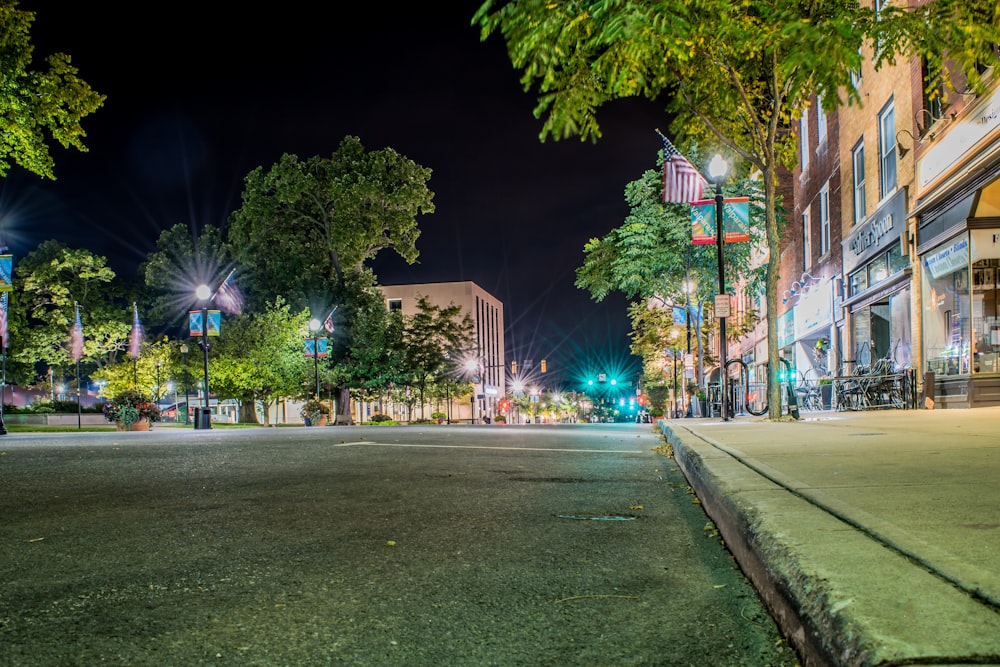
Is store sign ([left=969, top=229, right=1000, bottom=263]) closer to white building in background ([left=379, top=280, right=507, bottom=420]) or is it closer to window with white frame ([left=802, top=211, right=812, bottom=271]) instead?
window with white frame ([left=802, top=211, right=812, bottom=271])

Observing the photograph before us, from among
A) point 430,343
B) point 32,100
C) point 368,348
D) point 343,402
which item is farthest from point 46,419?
point 32,100

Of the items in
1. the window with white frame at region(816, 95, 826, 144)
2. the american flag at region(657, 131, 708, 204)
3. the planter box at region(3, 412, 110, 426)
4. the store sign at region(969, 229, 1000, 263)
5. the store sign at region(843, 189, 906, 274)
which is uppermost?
the window with white frame at region(816, 95, 826, 144)

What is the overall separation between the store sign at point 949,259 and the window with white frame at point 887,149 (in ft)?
11.2

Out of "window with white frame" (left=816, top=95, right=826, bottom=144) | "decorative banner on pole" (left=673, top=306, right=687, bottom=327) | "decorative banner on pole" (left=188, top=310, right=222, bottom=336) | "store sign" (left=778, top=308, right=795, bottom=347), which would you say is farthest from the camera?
"store sign" (left=778, top=308, right=795, bottom=347)

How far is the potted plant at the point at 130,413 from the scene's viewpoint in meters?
28.2

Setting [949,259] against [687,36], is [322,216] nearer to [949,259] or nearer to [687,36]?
[949,259]

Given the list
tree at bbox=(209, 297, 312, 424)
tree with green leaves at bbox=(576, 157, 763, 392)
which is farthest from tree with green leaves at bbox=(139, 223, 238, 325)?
tree with green leaves at bbox=(576, 157, 763, 392)

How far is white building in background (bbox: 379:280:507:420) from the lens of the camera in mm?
107938

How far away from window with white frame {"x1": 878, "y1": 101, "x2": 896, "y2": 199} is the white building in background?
7756cm

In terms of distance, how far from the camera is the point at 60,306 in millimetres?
58469

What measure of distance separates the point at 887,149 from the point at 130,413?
25952mm

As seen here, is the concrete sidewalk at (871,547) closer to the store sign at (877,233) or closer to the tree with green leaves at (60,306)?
the store sign at (877,233)

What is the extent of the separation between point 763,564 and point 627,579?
2.19ft

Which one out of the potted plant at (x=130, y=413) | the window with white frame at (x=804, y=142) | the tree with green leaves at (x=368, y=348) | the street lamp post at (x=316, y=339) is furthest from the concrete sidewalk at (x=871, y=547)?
the tree with green leaves at (x=368, y=348)
